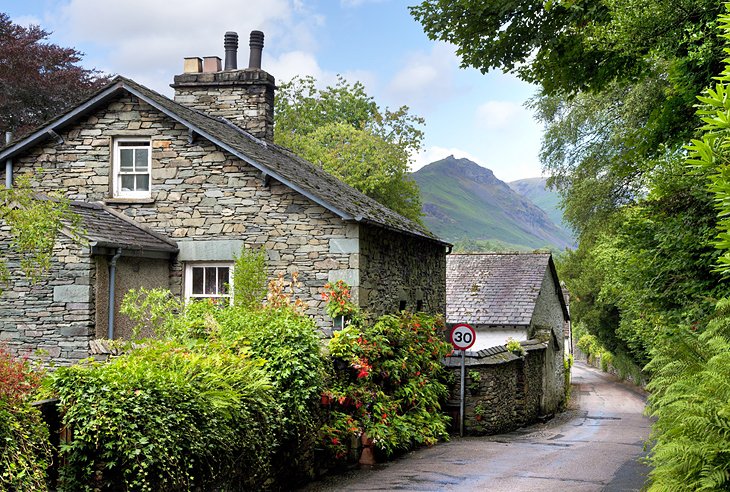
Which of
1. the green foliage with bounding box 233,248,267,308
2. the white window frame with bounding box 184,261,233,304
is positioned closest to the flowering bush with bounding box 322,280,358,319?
the green foliage with bounding box 233,248,267,308

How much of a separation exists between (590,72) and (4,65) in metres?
26.0

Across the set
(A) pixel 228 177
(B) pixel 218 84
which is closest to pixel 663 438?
(A) pixel 228 177

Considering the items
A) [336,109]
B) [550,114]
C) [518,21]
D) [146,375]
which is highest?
[336,109]

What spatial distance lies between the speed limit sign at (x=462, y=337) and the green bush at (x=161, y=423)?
10211 mm

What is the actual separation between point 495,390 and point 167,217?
9.42 meters

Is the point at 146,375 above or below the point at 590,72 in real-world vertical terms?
below

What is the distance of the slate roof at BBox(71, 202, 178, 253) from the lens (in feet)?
47.1

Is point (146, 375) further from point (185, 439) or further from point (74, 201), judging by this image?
point (74, 201)

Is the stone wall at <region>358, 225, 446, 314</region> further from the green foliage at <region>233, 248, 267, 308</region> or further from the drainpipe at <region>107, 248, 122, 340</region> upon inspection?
the drainpipe at <region>107, 248, 122, 340</region>

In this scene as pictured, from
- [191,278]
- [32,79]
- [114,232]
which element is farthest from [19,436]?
[32,79]

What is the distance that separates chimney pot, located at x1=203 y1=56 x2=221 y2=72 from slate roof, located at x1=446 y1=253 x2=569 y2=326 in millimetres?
14043

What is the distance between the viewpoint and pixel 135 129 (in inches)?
659

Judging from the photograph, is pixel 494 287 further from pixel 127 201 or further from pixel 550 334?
pixel 127 201

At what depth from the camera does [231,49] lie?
21125mm
